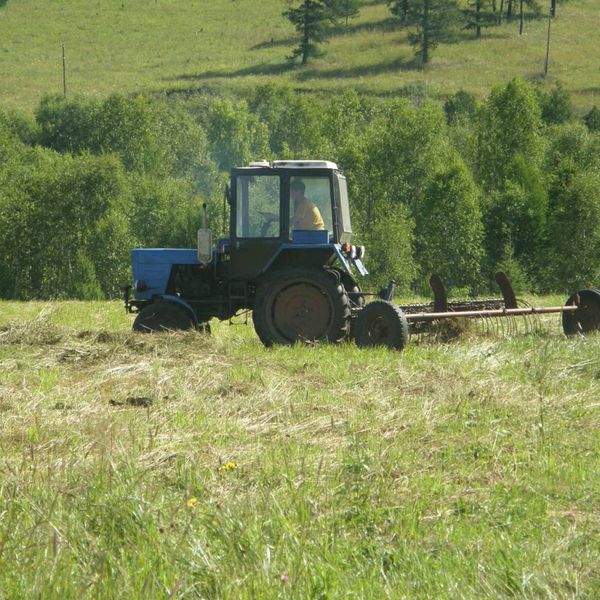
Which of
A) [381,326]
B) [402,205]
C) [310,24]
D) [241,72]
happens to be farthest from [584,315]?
[310,24]

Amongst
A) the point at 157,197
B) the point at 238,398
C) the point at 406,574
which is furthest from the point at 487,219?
the point at 406,574

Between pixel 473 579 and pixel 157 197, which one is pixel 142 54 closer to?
pixel 157 197

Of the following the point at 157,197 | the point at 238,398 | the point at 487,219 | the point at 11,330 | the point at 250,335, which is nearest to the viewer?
the point at 238,398

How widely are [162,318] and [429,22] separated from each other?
262 ft

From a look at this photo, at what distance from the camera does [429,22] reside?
88000 millimetres

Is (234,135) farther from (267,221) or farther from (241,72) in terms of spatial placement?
(267,221)

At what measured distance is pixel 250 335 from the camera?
14.2 metres

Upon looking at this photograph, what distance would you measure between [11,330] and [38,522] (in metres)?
7.89

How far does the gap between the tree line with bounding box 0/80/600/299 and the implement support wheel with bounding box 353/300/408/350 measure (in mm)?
32293

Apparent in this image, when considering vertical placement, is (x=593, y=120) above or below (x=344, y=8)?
below

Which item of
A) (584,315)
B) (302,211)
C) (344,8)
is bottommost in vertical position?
(584,315)

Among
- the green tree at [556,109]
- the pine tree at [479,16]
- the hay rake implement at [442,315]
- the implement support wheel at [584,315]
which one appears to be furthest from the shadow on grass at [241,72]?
the implement support wheel at [584,315]

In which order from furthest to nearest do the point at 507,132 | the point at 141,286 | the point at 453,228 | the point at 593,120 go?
the point at 593,120 → the point at 507,132 → the point at 453,228 → the point at 141,286

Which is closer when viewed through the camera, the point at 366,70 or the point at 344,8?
the point at 366,70
